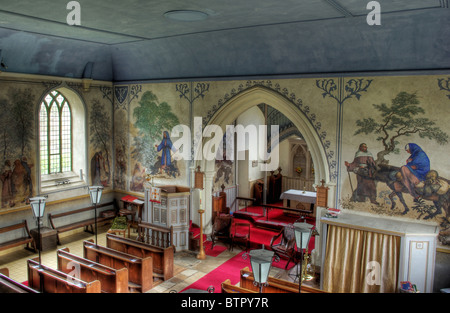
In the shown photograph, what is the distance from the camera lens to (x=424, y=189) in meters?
9.12

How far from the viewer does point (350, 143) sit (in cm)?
1003

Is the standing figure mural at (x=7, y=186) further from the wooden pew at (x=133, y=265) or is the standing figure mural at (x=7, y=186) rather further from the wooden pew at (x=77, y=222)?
the wooden pew at (x=133, y=265)

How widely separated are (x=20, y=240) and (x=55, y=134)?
3.79m

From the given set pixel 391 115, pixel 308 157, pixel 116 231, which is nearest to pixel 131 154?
pixel 116 231

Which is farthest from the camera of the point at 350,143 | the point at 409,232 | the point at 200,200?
the point at 200,200

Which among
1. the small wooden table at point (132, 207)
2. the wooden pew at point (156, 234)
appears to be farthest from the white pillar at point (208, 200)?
the small wooden table at point (132, 207)

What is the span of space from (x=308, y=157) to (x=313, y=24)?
30.9 ft

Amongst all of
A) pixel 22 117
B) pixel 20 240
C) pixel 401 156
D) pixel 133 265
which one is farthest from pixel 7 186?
pixel 401 156

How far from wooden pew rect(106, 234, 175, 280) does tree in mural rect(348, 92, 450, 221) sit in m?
5.57

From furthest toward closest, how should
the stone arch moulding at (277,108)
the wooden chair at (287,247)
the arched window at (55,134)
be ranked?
the arched window at (55,134) < the wooden chair at (287,247) < the stone arch moulding at (277,108)

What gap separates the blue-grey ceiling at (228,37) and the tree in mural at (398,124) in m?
0.85

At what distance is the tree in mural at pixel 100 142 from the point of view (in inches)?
560

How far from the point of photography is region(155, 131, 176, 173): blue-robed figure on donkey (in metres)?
13.4
